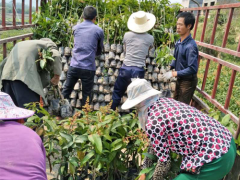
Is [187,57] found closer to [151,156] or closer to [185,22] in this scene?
[185,22]

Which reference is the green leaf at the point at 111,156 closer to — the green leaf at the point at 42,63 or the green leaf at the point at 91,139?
the green leaf at the point at 91,139

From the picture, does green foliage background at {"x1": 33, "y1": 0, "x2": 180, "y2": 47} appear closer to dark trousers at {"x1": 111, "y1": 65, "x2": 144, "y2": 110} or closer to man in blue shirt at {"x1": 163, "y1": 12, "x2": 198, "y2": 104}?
dark trousers at {"x1": 111, "y1": 65, "x2": 144, "y2": 110}

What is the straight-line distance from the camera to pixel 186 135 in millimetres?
1645

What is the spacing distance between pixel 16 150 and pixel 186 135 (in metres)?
1.00

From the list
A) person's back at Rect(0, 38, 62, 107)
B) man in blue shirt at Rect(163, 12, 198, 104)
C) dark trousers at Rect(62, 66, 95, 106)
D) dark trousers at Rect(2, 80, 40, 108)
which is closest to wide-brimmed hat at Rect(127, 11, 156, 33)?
man in blue shirt at Rect(163, 12, 198, 104)

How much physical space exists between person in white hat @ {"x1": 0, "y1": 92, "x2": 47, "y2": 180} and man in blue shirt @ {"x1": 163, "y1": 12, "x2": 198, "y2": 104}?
2.05 metres

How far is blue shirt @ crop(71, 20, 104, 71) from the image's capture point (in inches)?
144

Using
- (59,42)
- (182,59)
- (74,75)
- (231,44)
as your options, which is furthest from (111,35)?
(231,44)

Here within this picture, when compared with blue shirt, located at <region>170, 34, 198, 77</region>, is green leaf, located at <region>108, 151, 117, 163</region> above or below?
below

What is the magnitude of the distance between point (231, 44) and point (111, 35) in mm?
5396

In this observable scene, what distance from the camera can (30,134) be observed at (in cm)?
150

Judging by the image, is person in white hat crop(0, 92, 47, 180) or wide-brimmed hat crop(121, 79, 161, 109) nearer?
person in white hat crop(0, 92, 47, 180)

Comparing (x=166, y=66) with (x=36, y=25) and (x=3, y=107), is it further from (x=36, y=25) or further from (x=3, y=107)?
(x=3, y=107)

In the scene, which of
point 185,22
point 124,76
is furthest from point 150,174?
point 124,76
